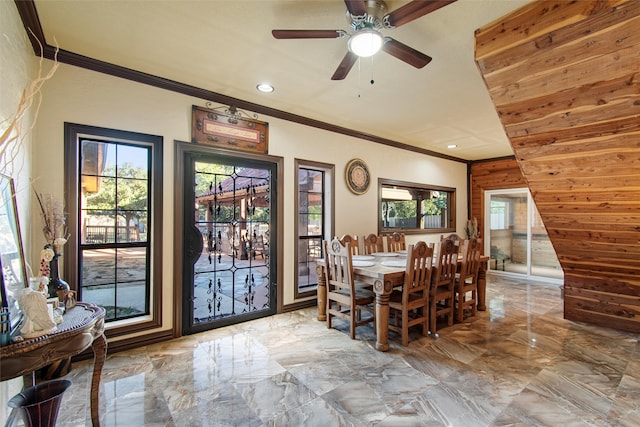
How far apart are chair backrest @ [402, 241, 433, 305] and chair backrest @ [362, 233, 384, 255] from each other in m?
1.30

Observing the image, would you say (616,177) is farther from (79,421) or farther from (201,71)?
(79,421)

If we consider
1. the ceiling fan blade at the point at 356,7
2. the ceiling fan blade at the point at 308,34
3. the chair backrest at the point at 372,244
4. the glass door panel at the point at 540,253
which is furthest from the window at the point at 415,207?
the ceiling fan blade at the point at 356,7

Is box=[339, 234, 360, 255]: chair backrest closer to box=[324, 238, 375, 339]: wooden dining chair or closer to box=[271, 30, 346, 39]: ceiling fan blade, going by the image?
box=[324, 238, 375, 339]: wooden dining chair

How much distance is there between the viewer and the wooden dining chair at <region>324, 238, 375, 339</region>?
125 inches

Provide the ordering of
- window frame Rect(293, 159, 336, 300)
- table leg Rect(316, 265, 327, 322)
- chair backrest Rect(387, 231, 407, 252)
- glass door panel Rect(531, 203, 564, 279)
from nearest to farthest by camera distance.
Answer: table leg Rect(316, 265, 327, 322) < window frame Rect(293, 159, 336, 300) < chair backrest Rect(387, 231, 407, 252) < glass door panel Rect(531, 203, 564, 279)

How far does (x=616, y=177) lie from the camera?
8.04 ft

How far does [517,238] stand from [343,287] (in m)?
5.12

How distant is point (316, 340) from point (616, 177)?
9.79 ft

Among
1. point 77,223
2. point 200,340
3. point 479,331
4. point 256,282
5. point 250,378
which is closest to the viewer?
point 250,378

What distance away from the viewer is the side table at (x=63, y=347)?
1315 millimetres

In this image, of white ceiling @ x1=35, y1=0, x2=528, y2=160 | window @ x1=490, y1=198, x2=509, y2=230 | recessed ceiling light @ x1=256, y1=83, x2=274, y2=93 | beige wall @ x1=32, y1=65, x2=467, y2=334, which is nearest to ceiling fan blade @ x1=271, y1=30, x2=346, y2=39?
white ceiling @ x1=35, y1=0, x2=528, y2=160

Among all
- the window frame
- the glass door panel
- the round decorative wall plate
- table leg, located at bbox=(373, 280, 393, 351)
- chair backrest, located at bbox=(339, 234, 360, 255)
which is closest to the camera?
table leg, located at bbox=(373, 280, 393, 351)

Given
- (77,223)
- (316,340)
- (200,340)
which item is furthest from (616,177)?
(77,223)

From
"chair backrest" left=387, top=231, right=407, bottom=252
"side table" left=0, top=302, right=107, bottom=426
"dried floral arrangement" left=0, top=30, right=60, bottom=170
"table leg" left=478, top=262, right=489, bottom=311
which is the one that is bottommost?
"table leg" left=478, top=262, right=489, bottom=311
